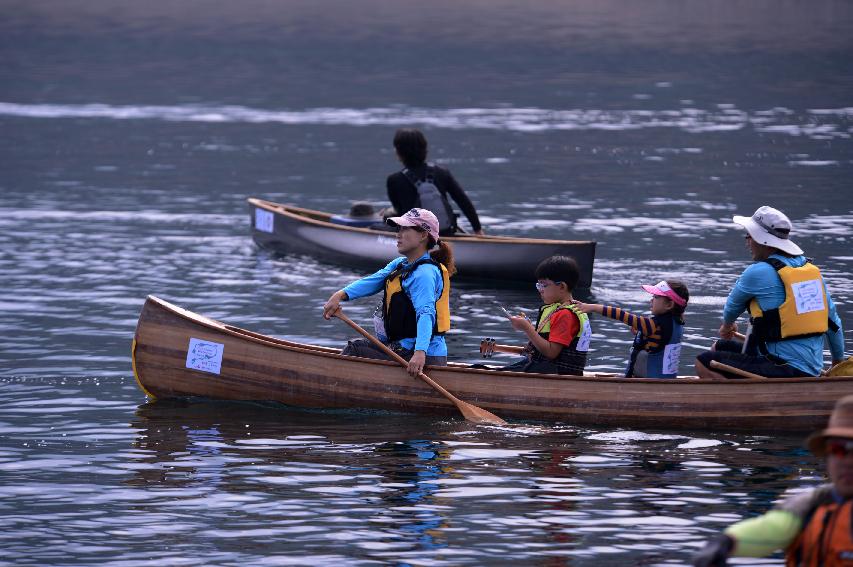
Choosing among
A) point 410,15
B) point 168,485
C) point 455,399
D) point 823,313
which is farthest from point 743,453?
point 410,15

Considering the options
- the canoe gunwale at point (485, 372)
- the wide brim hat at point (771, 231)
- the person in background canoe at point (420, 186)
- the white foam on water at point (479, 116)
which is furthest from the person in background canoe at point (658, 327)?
the white foam on water at point (479, 116)

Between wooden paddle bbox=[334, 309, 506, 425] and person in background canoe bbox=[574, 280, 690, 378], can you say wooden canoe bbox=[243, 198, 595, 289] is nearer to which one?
person in background canoe bbox=[574, 280, 690, 378]

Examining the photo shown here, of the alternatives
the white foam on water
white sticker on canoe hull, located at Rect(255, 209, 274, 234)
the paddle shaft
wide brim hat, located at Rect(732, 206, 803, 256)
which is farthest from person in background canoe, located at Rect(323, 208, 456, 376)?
the white foam on water

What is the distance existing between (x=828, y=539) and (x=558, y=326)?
6.07 m

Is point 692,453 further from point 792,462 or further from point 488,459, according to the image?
point 488,459

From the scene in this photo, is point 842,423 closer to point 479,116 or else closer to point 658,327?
point 658,327

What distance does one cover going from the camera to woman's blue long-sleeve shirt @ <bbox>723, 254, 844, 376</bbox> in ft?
36.8

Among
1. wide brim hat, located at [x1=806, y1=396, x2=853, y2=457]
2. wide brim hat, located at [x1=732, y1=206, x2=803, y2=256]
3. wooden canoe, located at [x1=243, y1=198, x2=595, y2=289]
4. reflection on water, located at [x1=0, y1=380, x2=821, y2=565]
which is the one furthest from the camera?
wooden canoe, located at [x1=243, y1=198, x2=595, y2=289]

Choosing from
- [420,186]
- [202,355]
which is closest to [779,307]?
[202,355]

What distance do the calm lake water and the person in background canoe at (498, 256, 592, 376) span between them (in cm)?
53

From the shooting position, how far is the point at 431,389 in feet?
39.5

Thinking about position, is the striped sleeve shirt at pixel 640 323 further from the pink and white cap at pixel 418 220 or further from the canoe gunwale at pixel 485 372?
the pink and white cap at pixel 418 220

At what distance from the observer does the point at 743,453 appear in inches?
436

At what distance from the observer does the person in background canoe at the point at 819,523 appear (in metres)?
5.73
